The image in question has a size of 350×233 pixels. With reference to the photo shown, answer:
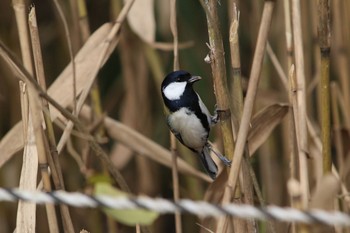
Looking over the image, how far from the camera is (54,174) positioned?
46.8 inches

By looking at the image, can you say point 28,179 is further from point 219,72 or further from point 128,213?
point 128,213

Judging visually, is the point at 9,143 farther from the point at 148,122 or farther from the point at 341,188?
the point at 148,122

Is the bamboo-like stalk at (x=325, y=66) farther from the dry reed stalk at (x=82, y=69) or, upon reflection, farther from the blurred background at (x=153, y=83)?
the blurred background at (x=153, y=83)

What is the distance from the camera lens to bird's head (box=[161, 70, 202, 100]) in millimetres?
1589

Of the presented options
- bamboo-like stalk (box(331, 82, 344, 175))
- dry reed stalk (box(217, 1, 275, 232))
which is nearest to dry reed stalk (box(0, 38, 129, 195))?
dry reed stalk (box(217, 1, 275, 232))

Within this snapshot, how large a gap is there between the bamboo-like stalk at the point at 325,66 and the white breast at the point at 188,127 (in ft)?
1.73

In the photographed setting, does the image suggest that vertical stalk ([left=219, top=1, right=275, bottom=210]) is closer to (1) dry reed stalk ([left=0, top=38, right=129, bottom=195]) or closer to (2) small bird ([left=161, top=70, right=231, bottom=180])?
(1) dry reed stalk ([left=0, top=38, right=129, bottom=195])

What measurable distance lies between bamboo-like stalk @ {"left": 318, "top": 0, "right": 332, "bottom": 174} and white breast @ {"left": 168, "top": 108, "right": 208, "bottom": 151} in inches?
20.7

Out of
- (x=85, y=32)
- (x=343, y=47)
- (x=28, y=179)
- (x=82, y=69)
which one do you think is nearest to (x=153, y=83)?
(x=85, y=32)

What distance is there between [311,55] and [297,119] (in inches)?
40.1

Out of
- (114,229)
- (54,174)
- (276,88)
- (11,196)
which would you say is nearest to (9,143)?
(54,174)

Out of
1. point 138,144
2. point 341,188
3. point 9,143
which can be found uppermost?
point 9,143

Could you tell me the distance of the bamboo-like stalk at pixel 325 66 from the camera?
47.5 inches

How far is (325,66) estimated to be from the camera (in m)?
1.25
